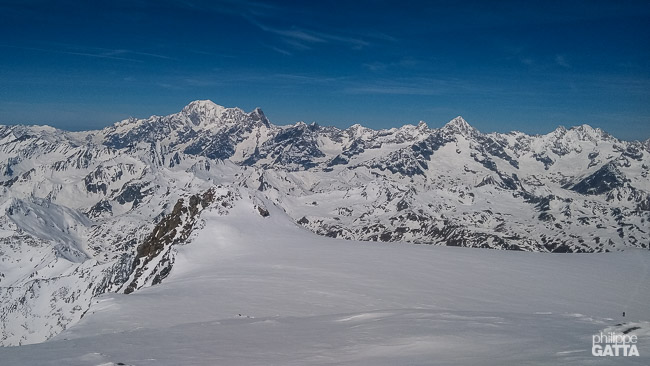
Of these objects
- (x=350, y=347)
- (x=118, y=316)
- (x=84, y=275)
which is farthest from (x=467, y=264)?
(x=84, y=275)

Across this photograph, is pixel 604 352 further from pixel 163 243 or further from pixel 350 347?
pixel 163 243

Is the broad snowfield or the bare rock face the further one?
the bare rock face

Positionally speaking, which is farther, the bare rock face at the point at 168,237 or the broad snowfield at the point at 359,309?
the bare rock face at the point at 168,237

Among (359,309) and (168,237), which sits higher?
(168,237)

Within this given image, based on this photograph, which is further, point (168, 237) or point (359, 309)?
point (168, 237)

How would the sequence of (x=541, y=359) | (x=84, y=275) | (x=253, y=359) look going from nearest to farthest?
(x=541, y=359)
(x=253, y=359)
(x=84, y=275)

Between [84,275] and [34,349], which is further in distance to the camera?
[84,275]

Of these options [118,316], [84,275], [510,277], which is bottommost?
[84,275]

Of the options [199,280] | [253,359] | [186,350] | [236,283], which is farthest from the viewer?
[199,280]
